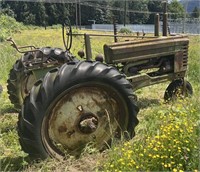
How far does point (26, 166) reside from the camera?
3465 mm

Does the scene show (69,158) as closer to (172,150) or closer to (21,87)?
(172,150)

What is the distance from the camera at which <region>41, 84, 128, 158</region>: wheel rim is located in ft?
11.4

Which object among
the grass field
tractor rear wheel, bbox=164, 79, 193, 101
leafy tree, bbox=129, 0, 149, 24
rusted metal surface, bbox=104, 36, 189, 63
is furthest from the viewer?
leafy tree, bbox=129, 0, 149, 24

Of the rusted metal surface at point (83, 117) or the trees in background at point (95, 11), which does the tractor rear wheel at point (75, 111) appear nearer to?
the rusted metal surface at point (83, 117)

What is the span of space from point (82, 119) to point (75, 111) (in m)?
0.11

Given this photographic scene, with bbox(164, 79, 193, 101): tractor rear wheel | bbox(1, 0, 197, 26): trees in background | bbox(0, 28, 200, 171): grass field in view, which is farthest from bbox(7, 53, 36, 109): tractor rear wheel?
bbox(1, 0, 197, 26): trees in background

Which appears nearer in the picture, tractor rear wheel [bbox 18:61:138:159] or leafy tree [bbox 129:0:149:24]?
tractor rear wheel [bbox 18:61:138:159]

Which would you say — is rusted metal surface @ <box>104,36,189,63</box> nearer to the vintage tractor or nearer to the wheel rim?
the vintage tractor

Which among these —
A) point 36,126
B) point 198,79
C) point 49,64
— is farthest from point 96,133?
point 198,79

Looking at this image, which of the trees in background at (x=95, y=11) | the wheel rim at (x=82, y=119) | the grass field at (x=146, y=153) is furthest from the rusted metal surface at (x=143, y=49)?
the trees in background at (x=95, y=11)

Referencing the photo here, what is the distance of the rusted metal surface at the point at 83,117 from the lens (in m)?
3.51

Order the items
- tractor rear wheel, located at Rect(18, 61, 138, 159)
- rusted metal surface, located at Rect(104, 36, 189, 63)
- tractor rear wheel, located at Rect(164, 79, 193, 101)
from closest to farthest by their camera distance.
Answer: tractor rear wheel, located at Rect(18, 61, 138, 159), rusted metal surface, located at Rect(104, 36, 189, 63), tractor rear wheel, located at Rect(164, 79, 193, 101)

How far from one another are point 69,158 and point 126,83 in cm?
101

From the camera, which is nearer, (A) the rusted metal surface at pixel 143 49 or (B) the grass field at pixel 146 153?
(B) the grass field at pixel 146 153
